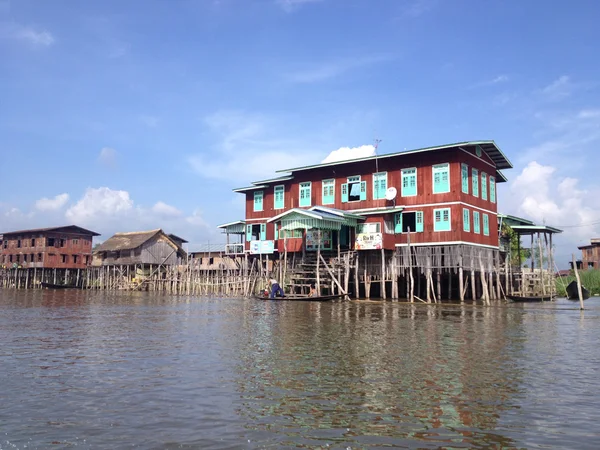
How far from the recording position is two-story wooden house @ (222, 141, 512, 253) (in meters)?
35.0

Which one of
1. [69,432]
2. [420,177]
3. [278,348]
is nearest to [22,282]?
[420,177]

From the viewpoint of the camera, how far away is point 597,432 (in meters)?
7.56

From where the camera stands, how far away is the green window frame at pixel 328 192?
4038 centimetres

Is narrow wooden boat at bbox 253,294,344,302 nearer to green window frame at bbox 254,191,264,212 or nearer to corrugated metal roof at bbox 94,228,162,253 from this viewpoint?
green window frame at bbox 254,191,264,212

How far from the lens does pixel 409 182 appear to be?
120 ft

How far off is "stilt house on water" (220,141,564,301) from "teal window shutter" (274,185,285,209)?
1.02ft

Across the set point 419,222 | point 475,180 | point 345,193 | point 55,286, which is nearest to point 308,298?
point 345,193

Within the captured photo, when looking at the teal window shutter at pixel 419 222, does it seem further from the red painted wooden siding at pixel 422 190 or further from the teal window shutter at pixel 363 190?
the teal window shutter at pixel 363 190

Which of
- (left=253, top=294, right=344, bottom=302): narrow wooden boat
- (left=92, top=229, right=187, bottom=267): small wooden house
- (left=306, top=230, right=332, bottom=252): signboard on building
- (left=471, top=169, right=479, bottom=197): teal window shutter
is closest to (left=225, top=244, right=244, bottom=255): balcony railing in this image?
(left=306, top=230, right=332, bottom=252): signboard on building

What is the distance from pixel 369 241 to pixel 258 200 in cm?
1207

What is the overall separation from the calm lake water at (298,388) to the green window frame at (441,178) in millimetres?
17252

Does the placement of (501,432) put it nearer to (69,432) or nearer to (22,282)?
(69,432)

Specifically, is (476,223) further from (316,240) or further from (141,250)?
(141,250)

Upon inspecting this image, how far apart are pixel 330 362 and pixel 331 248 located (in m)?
26.2
